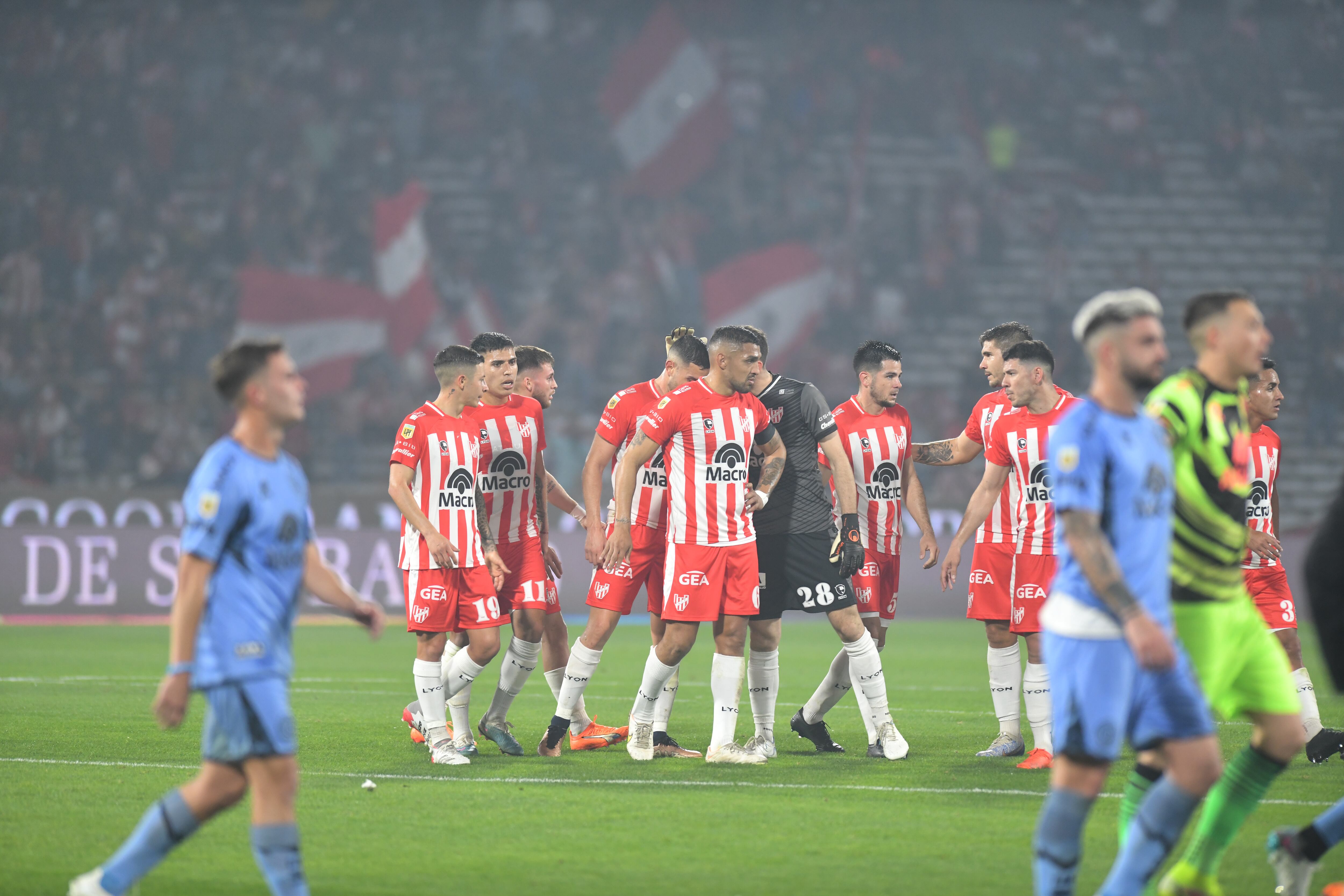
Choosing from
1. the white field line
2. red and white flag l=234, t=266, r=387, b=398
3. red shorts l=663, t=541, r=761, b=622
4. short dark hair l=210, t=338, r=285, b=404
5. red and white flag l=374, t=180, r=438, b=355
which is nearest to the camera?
short dark hair l=210, t=338, r=285, b=404

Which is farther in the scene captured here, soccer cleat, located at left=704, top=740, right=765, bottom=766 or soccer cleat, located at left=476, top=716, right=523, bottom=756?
soccer cleat, located at left=476, top=716, right=523, bottom=756

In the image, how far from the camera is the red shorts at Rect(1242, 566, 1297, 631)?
9172 mm

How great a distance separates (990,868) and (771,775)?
2.47 metres

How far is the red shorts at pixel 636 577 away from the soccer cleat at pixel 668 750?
0.76 metres

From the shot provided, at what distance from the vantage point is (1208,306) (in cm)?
512

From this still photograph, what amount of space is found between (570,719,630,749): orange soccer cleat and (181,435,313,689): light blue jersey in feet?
15.6

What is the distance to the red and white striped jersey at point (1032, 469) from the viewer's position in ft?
28.9

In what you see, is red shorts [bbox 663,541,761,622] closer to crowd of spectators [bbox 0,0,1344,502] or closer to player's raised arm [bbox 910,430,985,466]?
player's raised arm [bbox 910,430,985,466]

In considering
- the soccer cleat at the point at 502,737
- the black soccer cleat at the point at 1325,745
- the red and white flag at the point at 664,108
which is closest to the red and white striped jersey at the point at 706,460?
the soccer cleat at the point at 502,737

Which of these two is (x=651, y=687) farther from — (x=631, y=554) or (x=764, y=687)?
(x=631, y=554)

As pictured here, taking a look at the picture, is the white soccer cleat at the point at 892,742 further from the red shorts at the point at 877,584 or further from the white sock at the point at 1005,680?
the red shorts at the point at 877,584

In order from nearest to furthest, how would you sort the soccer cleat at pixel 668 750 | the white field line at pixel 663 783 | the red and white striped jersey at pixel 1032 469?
the white field line at pixel 663 783 < the red and white striped jersey at pixel 1032 469 < the soccer cleat at pixel 668 750

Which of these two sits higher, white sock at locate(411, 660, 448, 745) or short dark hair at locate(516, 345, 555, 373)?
short dark hair at locate(516, 345, 555, 373)

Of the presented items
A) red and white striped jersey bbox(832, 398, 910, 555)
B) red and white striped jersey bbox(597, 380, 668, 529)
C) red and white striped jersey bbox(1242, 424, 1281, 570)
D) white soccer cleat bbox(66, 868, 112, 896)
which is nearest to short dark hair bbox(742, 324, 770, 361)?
red and white striped jersey bbox(597, 380, 668, 529)
